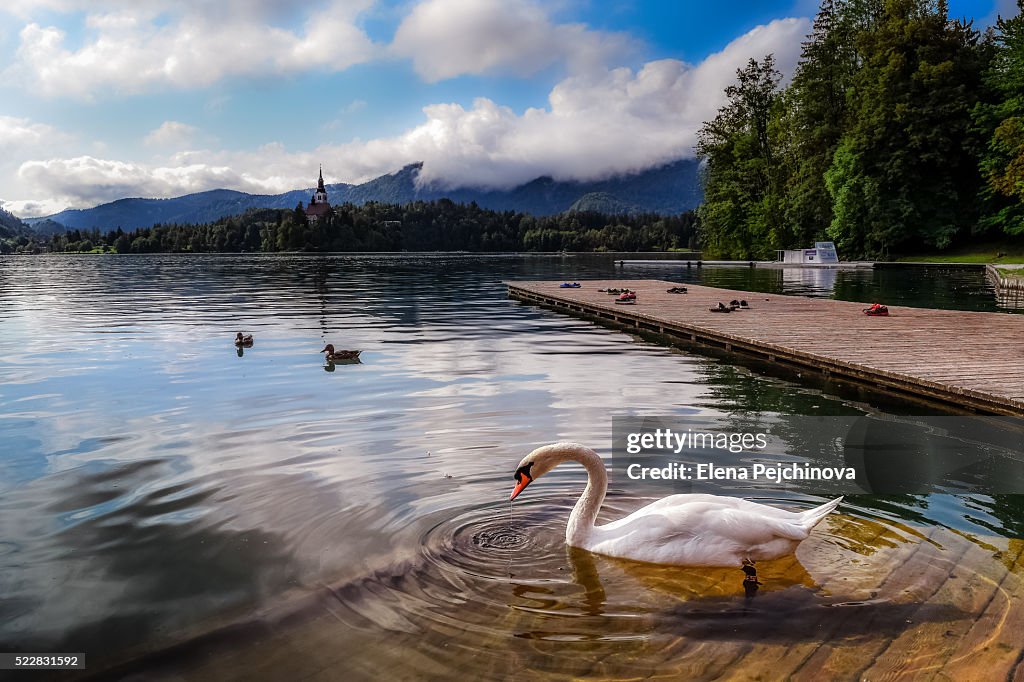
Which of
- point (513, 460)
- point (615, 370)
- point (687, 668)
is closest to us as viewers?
point (687, 668)

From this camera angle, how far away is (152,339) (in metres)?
25.2

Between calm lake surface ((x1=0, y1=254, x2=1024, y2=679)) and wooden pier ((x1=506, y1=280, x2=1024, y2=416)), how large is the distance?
1.25 m

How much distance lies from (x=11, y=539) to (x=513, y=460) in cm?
574

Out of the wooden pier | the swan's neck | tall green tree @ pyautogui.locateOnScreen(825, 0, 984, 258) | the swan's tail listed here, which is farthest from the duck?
tall green tree @ pyautogui.locateOnScreen(825, 0, 984, 258)

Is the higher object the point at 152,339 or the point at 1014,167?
the point at 1014,167

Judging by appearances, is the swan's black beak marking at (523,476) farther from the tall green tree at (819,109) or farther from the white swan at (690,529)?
the tall green tree at (819,109)

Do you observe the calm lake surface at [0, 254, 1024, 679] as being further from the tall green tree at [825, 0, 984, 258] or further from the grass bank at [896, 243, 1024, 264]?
the tall green tree at [825, 0, 984, 258]

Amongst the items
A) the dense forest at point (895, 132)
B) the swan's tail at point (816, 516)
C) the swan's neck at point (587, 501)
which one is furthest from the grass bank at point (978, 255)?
the swan's neck at point (587, 501)

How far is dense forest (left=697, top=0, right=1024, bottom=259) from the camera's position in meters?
72.3

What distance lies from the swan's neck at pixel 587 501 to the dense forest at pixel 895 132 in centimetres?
6574

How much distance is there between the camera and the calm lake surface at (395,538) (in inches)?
234

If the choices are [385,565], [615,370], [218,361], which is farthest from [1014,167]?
[385,565]

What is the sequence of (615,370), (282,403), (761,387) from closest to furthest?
(282,403) < (761,387) < (615,370)

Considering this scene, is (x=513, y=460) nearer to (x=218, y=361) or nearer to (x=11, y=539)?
(x=11, y=539)
